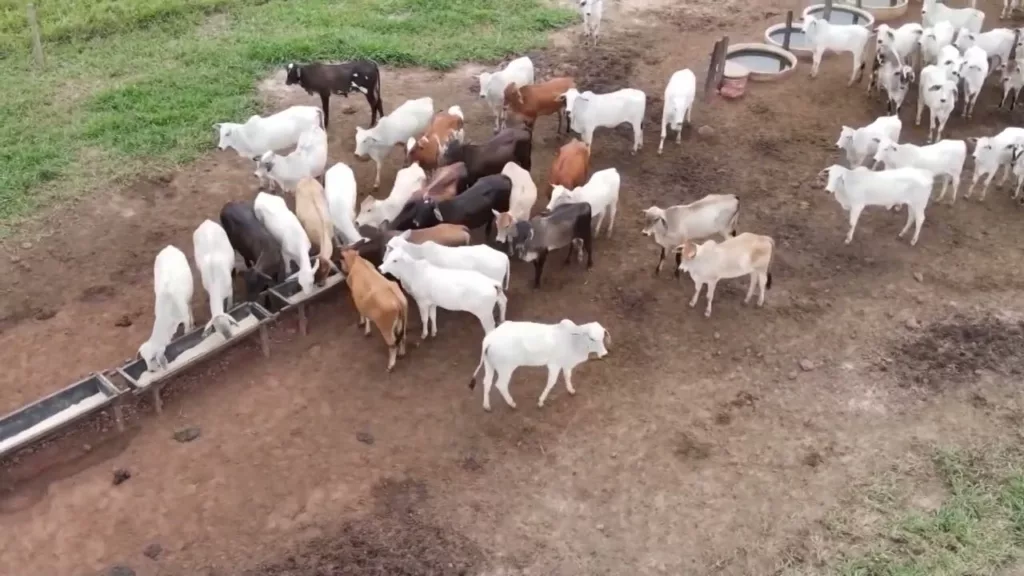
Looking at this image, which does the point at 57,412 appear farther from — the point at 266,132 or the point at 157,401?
the point at 266,132

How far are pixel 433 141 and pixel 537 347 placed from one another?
143 inches

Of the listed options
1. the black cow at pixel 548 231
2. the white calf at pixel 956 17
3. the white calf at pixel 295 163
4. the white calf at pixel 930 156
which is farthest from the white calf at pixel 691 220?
the white calf at pixel 956 17

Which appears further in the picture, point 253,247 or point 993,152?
point 993,152

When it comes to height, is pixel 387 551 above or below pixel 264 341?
below

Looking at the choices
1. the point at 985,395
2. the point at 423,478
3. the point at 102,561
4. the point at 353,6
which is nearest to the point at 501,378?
the point at 423,478

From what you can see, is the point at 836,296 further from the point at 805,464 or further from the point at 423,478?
the point at 423,478

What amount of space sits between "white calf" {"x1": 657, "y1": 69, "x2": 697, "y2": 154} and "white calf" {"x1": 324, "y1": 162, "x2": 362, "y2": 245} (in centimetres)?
398

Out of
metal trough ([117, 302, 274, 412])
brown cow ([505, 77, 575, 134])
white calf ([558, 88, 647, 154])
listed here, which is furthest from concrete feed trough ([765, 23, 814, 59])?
metal trough ([117, 302, 274, 412])

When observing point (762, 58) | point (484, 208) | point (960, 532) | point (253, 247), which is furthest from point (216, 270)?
point (762, 58)

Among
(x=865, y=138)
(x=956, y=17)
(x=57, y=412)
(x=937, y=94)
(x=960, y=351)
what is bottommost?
(x=960, y=351)

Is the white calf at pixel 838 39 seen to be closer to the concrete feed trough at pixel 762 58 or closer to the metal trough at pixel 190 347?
the concrete feed trough at pixel 762 58

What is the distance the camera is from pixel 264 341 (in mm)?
8289

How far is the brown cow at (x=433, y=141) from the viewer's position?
1030 centimetres

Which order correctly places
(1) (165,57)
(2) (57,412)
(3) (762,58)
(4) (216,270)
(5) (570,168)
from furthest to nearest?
(3) (762,58) → (1) (165,57) → (5) (570,168) → (4) (216,270) → (2) (57,412)
